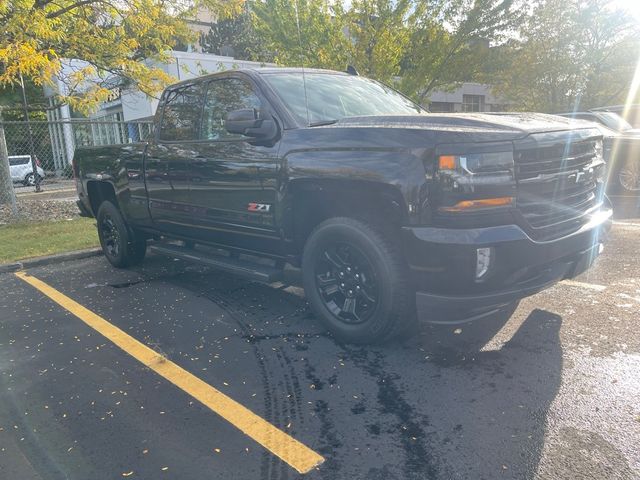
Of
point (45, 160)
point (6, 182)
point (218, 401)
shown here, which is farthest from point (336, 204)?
point (45, 160)

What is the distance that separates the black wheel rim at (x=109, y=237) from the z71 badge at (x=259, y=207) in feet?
9.41

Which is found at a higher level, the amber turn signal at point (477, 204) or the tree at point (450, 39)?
the tree at point (450, 39)

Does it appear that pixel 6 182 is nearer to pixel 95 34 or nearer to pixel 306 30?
pixel 95 34

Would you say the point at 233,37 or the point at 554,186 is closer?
the point at 554,186

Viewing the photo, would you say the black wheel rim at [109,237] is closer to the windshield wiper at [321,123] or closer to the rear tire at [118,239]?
the rear tire at [118,239]

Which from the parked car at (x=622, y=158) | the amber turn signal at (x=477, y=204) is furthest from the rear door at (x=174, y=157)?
the parked car at (x=622, y=158)

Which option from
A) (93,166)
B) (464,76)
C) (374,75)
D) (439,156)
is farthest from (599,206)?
(464,76)

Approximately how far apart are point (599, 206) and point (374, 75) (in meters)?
10.9

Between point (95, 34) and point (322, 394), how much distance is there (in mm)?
9869

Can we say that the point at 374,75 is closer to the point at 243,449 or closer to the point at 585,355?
the point at 585,355

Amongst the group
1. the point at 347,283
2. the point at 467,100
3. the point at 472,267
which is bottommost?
the point at 347,283

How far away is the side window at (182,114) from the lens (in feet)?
15.8

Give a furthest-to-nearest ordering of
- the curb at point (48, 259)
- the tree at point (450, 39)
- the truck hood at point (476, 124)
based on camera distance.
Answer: the tree at point (450, 39) < the curb at point (48, 259) < the truck hood at point (476, 124)

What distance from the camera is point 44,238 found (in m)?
8.14
